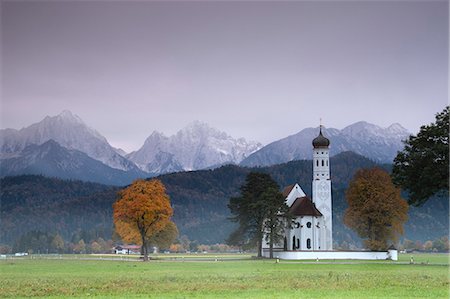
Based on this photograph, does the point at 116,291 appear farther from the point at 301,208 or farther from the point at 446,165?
the point at 301,208

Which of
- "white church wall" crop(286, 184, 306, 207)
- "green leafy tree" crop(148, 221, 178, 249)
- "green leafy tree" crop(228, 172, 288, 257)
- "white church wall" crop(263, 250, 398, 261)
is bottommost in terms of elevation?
"white church wall" crop(263, 250, 398, 261)

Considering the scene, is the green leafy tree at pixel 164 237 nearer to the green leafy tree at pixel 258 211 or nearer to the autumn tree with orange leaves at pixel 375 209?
the green leafy tree at pixel 258 211

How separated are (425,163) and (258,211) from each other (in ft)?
97.6

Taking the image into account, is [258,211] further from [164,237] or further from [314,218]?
[164,237]

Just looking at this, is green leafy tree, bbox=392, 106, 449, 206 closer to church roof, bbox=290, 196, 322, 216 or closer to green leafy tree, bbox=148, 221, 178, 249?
church roof, bbox=290, 196, 322, 216

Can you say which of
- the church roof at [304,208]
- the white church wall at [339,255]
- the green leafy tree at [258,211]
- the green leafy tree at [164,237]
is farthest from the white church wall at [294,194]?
the white church wall at [339,255]

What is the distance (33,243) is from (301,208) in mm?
106143

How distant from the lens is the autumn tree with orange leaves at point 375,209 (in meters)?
78.9

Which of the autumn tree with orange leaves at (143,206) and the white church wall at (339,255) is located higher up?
the autumn tree with orange leaves at (143,206)

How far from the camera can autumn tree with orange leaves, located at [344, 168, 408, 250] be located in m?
78.9

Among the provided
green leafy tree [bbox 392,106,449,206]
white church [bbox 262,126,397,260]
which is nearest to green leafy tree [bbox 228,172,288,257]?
white church [bbox 262,126,397,260]

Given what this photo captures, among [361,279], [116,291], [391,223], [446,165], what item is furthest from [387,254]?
[116,291]

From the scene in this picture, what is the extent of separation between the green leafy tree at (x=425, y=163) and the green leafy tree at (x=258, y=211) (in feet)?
82.0

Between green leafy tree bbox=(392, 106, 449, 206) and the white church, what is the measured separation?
23.2m
